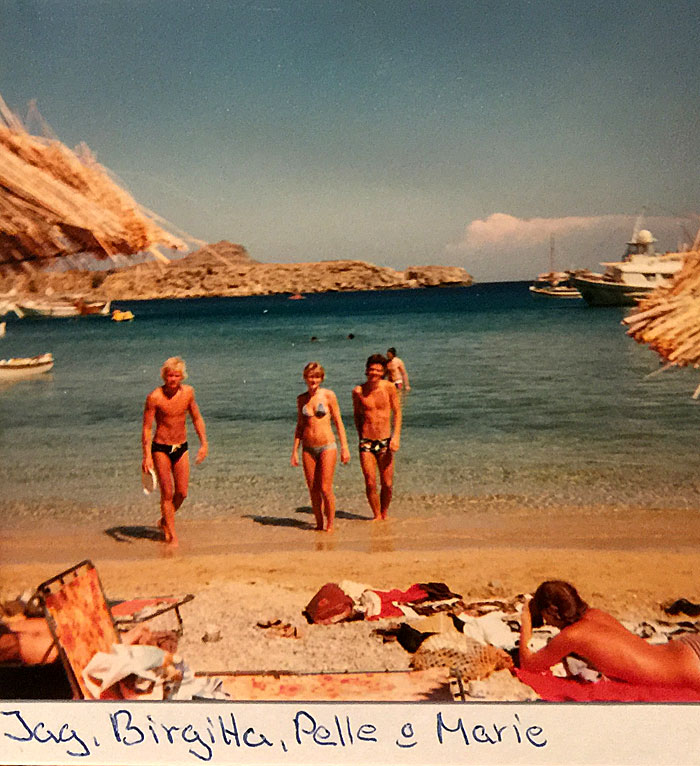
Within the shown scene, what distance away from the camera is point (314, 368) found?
3375 mm

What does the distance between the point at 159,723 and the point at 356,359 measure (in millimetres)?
1654

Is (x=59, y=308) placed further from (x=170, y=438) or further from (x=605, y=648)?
(x=605, y=648)

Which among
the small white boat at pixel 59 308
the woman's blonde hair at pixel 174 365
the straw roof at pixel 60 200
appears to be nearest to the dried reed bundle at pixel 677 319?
the woman's blonde hair at pixel 174 365

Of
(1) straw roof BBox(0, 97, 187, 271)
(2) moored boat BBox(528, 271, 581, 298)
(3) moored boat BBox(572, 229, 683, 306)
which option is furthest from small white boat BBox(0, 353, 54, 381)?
(3) moored boat BBox(572, 229, 683, 306)

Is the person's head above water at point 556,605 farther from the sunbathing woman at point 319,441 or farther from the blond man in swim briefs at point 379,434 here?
the sunbathing woman at point 319,441

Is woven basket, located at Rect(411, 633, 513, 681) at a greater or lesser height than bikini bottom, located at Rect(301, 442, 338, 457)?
lesser

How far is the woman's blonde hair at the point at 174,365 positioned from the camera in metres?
3.33

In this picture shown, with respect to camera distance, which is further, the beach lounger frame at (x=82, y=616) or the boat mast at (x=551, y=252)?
the boat mast at (x=551, y=252)

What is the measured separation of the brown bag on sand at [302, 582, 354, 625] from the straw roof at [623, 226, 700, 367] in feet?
5.64

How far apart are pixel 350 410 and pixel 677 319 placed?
146 centimetres

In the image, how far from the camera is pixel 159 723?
289 centimetres

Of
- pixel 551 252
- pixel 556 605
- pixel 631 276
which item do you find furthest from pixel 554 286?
pixel 556 605

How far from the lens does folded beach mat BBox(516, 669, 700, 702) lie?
2.82 m

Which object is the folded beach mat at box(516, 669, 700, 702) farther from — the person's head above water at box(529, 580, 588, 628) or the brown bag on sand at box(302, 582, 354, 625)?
the brown bag on sand at box(302, 582, 354, 625)
